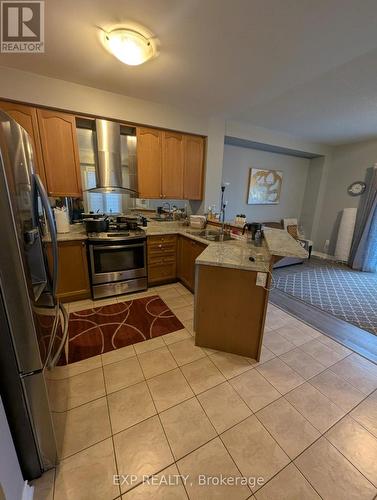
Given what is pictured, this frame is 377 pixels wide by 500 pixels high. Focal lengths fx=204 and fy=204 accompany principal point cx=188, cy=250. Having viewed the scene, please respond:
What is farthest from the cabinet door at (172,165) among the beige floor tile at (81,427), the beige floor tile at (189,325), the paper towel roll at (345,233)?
the paper towel roll at (345,233)

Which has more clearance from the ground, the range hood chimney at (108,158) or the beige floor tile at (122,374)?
the range hood chimney at (108,158)

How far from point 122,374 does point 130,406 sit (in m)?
0.30

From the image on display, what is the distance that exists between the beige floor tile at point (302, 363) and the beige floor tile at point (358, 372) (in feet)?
0.46

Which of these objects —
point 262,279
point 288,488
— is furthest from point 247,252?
point 288,488

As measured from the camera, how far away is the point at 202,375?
5.61 feet

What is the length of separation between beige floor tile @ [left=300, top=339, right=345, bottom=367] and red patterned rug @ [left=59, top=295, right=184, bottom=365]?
4.33 feet

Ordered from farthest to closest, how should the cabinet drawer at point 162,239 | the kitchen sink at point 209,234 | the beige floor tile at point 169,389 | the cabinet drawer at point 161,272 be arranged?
1. the cabinet drawer at point 161,272
2. the cabinet drawer at point 162,239
3. the kitchen sink at point 209,234
4. the beige floor tile at point 169,389

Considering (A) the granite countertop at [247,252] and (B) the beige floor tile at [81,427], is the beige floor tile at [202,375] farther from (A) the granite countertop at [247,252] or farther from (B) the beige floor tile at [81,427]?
(A) the granite countertop at [247,252]

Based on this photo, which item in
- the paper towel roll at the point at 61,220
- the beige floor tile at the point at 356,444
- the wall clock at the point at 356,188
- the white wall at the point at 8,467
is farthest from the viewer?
the wall clock at the point at 356,188

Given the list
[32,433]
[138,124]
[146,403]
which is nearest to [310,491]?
[146,403]

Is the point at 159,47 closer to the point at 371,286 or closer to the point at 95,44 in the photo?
the point at 95,44

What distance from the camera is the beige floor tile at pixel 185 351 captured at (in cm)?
187

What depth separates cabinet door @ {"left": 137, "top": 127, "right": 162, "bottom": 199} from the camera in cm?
302

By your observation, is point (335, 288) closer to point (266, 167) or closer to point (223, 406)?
point (223, 406)
